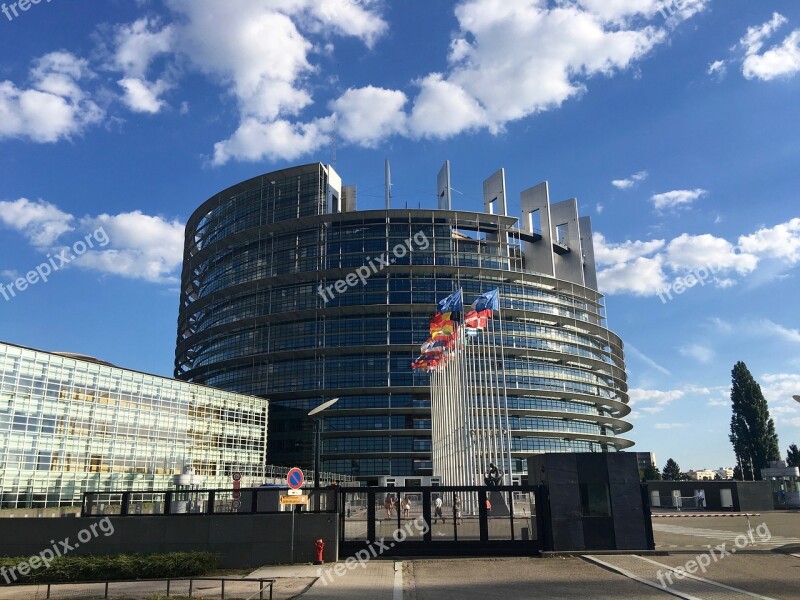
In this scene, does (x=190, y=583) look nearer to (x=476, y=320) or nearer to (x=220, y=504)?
(x=220, y=504)

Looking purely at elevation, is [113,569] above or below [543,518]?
below

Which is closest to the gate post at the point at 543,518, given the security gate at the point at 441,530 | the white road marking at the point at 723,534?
the security gate at the point at 441,530

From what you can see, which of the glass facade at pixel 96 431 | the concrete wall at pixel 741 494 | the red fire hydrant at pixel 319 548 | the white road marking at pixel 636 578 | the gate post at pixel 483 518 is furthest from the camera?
the concrete wall at pixel 741 494

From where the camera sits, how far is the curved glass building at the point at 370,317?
9681 cm

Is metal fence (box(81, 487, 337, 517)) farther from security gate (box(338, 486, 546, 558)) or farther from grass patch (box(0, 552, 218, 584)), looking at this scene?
grass patch (box(0, 552, 218, 584))

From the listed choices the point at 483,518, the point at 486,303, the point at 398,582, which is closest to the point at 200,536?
the point at 398,582

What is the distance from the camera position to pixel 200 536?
24438mm

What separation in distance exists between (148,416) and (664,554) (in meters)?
51.1

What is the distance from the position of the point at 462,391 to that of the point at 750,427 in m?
70.0

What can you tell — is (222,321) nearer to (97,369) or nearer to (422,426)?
(422,426)

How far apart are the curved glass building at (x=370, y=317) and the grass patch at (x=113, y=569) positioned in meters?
73.4

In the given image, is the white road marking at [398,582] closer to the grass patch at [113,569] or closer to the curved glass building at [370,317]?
the grass patch at [113,569]

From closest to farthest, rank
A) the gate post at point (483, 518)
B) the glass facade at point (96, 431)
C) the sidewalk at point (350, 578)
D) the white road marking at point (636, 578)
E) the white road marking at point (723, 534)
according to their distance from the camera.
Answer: the white road marking at point (636, 578)
the sidewalk at point (350, 578)
the gate post at point (483, 518)
the white road marking at point (723, 534)
the glass facade at point (96, 431)

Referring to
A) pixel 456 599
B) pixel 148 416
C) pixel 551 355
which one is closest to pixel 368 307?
pixel 551 355
